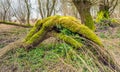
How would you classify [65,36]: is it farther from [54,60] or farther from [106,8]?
[106,8]

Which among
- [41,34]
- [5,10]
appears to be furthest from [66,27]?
[5,10]

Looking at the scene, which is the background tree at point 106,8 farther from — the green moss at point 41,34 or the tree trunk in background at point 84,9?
the green moss at point 41,34

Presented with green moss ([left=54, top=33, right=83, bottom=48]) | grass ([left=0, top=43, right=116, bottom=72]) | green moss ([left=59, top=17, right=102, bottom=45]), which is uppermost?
green moss ([left=59, top=17, right=102, bottom=45])

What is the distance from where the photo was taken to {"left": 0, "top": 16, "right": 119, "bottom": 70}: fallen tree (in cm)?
551

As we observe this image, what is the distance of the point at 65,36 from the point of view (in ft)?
18.4

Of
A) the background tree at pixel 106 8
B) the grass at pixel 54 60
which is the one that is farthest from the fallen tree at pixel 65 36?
the background tree at pixel 106 8

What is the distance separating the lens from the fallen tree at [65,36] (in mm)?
5512

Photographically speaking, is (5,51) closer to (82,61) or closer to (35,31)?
(35,31)

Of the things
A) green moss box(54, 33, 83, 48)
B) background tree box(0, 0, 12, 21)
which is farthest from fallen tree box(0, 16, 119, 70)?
background tree box(0, 0, 12, 21)

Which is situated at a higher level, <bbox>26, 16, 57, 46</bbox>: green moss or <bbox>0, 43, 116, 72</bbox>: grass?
<bbox>26, 16, 57, 46</bbox>: green moss

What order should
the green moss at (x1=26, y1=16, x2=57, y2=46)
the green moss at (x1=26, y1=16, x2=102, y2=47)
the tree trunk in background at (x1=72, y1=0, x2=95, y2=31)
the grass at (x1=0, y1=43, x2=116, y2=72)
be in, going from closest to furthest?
the grass at (x1=0, y1=43, x2=116, y2=72) → the green moss at (x1=26, y1=16, x2=102, y2=47) → the green moss at (x1=26, y1=16, x2=57, y2=46) → the tree trunk in background at (x1=72, y1=0, x2=95, y2=31)

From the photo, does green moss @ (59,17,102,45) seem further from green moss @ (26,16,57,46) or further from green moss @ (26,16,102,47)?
green moss @ (26,16,57,46)

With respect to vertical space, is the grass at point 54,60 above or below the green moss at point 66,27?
below

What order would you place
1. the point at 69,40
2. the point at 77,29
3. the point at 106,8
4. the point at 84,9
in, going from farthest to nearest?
the point at 106,8 → the point at 84,9 → the point at 77,29 → the point at 69,40
